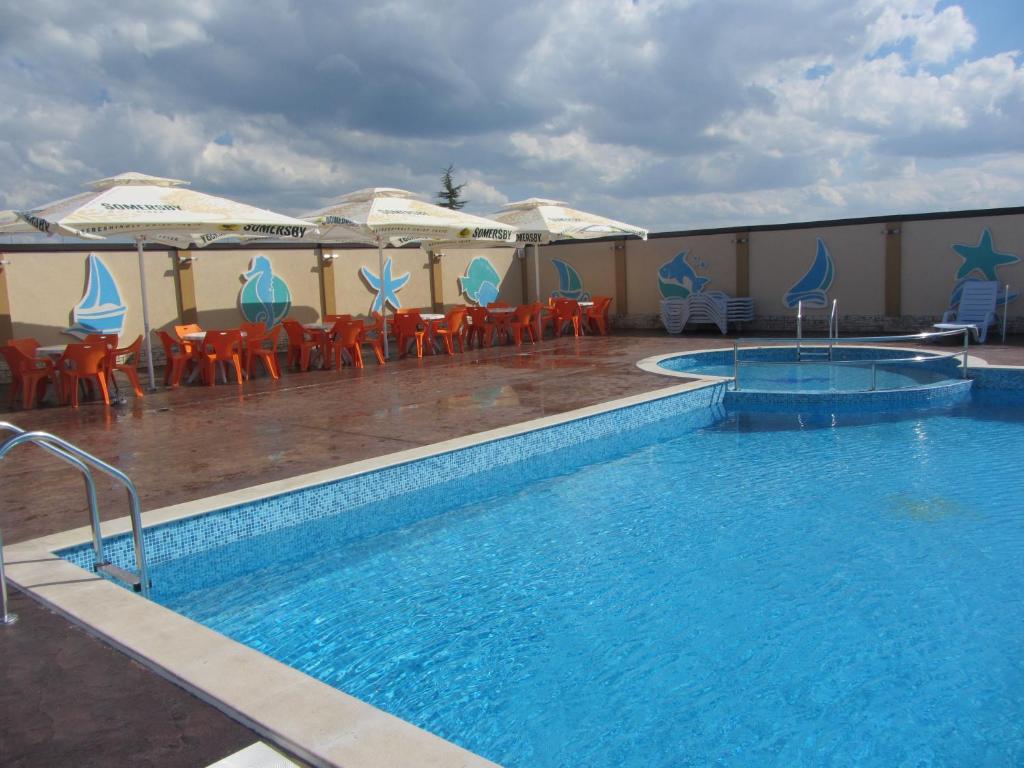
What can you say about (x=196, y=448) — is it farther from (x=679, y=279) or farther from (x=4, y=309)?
(x=679, y=279)

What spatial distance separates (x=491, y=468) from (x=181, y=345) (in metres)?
6.01

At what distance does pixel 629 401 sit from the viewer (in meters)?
8.73

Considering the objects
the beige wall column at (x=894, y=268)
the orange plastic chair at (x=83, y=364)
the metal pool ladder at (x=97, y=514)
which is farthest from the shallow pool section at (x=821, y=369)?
the metal pool ladder at (x=97, y=514)

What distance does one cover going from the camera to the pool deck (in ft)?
8.71

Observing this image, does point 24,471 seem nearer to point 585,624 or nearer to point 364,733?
point 585,624

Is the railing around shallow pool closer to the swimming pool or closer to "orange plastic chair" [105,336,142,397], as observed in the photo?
the swimming pool

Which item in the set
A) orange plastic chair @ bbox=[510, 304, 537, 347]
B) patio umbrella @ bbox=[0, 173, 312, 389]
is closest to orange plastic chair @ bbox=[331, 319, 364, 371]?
patio umbrella @ bbox=[0, 173, 312, 389]

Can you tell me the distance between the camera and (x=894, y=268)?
52.7 ft

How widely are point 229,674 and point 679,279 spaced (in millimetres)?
16990

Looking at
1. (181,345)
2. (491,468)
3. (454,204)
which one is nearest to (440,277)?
(181,345)

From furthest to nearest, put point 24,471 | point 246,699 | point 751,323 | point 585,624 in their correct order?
point 751,323, point 24,471, point 585,624, point 246,699

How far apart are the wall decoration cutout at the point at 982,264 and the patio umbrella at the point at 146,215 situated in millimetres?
11738

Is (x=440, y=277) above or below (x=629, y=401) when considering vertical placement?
above

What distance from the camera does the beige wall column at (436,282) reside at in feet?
60.4
